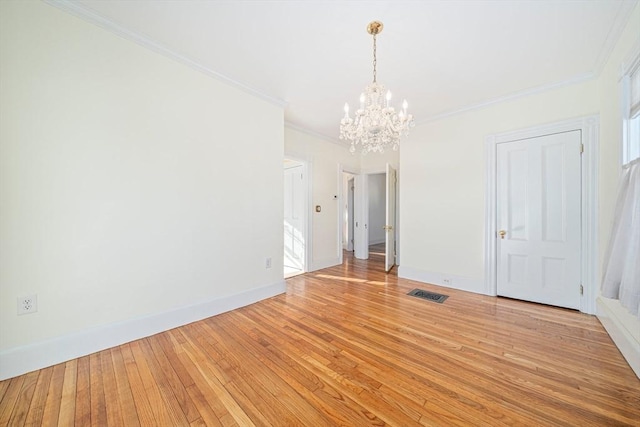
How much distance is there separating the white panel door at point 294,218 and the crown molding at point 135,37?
200 centimetres

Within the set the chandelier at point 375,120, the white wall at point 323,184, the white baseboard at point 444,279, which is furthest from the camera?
the white wall at point 323,184

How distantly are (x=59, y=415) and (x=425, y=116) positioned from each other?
492 centimetres

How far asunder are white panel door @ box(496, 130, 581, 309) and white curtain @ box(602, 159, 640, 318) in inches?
53.1

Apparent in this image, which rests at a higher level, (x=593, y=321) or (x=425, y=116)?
(x=425, y=116)

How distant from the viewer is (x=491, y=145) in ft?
10.6

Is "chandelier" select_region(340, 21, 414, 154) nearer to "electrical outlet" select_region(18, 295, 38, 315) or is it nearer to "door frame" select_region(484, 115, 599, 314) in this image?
"door frame" select_region(484, 115, 599, 314)

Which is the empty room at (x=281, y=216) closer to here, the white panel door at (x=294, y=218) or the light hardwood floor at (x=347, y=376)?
the light hardwood floor at (x=347, y=376)

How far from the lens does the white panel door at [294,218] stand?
15.0 ft

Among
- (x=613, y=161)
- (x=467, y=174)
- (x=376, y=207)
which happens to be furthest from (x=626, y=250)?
(x=376, y=207)

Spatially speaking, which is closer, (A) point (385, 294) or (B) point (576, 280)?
(B) point (576, 280)

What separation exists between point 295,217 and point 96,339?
10.8 ft

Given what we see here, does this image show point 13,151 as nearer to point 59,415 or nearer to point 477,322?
point 59,415

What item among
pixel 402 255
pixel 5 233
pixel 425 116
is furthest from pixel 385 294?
pixel 5 233

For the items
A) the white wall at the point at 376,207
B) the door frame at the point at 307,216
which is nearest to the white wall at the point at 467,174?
the door frame at the point at 307,216
